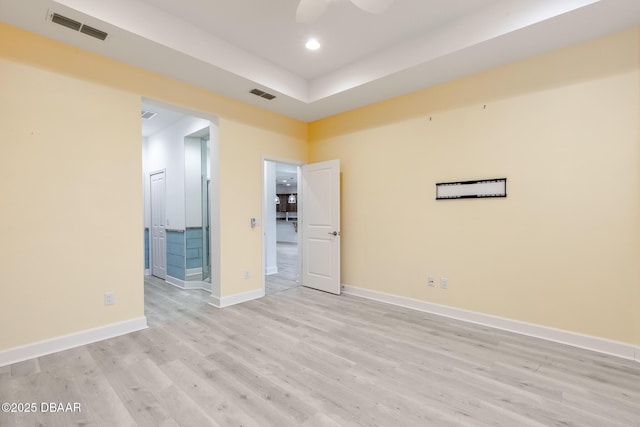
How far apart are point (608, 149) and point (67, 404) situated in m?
4.86

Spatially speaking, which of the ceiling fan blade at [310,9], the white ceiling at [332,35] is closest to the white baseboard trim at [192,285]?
the white ceiling at [332,35]

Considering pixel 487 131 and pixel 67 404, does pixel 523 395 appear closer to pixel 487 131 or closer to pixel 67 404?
pixel 487 131

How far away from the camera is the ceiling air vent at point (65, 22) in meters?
2.44

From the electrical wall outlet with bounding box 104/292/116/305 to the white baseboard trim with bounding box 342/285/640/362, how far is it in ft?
10.8

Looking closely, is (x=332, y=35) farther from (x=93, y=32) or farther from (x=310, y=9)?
(x=93, y=32)

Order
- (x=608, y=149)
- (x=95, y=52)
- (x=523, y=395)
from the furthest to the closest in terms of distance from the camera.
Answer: (x=95, y=52) < (x=608, y=149) < (x=523, y=395)

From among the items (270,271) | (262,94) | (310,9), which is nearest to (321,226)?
(270,271)

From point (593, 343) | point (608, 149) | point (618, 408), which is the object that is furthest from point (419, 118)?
point (618, 408)

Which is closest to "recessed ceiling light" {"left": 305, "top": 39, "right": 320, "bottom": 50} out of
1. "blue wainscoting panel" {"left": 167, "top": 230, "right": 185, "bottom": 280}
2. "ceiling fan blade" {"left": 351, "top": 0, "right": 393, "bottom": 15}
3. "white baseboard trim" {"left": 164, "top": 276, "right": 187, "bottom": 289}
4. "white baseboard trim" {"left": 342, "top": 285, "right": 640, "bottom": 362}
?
"ceiling fan blade" {"left": 351, "top": 0, "right": 393, "bottom": 15}

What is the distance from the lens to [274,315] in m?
3.70

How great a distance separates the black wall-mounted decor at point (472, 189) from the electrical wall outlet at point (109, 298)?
393cm

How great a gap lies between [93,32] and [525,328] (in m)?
5.17

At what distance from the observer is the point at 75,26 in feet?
8.38

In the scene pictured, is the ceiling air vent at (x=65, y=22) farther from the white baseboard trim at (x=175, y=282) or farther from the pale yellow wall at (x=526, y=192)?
the white baseboard trim at (x=175, y=282)
